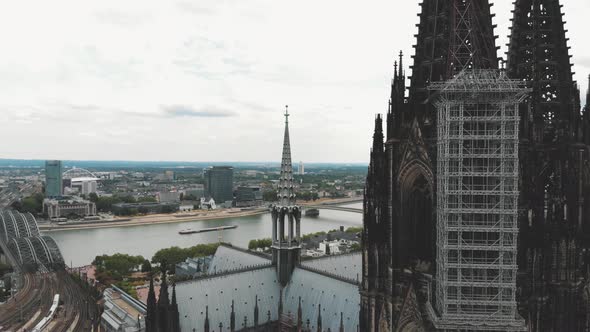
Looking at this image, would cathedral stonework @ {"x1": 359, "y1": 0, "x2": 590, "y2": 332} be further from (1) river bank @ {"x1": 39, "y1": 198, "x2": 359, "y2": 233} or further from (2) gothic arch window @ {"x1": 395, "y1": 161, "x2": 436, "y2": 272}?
(1) river bank @ {"x1": 39, "y1": 198, "x2": 359, "y2": 233}

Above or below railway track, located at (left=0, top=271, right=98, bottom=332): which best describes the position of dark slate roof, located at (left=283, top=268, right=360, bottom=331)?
above

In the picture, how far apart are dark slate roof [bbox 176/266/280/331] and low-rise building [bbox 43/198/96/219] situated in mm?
107331

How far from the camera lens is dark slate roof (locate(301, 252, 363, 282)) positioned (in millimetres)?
26303

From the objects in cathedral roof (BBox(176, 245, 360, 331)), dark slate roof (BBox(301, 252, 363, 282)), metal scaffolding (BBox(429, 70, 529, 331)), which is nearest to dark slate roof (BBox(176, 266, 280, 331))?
cathedral roof (BBox(176, 245, 360, 331))

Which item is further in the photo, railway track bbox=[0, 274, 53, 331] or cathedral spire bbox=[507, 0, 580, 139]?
railway track bbox=[0, 274, 53, 331]

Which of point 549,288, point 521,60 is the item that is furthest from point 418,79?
point 549,288

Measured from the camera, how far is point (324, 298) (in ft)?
74.2

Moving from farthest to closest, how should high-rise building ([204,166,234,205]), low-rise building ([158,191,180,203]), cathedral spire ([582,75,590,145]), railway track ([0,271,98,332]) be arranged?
high-rise building ([204,166,234,205])
low-rise building ([158,191,180,203])
railway track ([0,271,98,332])
cathedral spire ([582,75,590,145])

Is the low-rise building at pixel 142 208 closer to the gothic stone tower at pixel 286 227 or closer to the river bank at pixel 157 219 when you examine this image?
the river bank at pixel 157 219

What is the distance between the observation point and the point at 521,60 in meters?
16.5

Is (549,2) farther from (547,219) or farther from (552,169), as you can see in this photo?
(547,219)

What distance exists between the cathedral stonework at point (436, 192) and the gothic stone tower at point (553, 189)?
0.11 ft

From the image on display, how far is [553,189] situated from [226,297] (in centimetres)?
1571

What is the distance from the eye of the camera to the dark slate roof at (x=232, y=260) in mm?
28938
